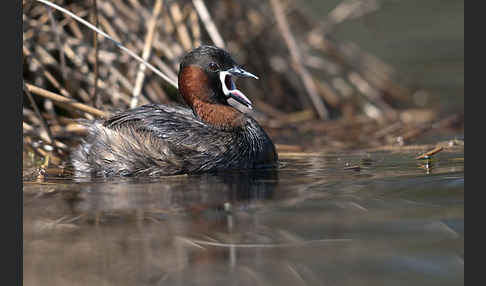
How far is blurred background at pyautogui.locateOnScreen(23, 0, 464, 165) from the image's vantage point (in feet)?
19.4

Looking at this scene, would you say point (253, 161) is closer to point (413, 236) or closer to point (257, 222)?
point (257, 222)

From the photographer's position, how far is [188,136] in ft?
16.0

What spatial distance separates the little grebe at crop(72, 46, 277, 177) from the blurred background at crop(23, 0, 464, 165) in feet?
1.73

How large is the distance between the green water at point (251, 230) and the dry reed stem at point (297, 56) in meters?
2.99

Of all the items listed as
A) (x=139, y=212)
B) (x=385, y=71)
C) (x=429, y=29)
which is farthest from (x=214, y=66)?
(x=429, y=29)

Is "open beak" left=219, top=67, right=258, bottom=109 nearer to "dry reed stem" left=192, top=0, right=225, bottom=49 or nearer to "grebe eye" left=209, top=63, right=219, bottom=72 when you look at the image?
"grebe eye" left=209, top=63, right=219, bottom=72

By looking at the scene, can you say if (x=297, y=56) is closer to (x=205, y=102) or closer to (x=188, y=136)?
(x=205, y=102)

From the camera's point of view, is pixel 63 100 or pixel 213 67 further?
pixel 63 100

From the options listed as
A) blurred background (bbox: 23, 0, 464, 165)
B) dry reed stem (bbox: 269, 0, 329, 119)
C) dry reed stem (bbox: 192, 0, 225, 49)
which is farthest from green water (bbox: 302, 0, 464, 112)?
dry reed stem (bbox: 192, 0, 225, 49)

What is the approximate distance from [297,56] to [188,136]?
8.94 feet

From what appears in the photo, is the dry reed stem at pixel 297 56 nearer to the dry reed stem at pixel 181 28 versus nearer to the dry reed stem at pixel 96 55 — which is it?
the dry reed stem at pixel 181 28

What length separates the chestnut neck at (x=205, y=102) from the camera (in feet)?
17.2

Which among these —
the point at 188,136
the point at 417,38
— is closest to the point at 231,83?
the point at 188,136

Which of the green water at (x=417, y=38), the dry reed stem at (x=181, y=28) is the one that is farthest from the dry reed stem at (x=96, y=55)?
the green water at (x=417, y=38)
